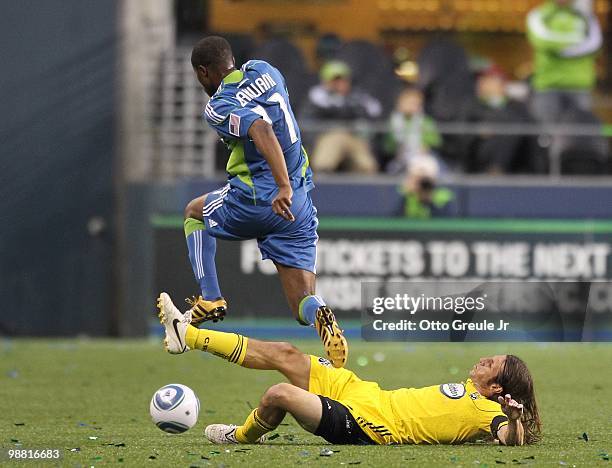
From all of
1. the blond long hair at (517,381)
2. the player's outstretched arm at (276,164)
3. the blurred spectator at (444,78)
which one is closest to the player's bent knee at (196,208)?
the player's outstretched arm at (276,164)

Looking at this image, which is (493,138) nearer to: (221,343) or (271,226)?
(271,226)

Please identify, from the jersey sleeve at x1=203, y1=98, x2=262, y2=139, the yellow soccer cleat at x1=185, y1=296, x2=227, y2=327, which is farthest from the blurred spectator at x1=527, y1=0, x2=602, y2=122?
the jersey sleeve at x1=203, y1=98, x2=262, y2=139

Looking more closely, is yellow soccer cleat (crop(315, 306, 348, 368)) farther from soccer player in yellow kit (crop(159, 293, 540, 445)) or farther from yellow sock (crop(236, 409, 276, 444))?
yellow sock (crop(236, 409, 276, 444))

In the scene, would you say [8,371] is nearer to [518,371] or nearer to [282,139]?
[282,139]

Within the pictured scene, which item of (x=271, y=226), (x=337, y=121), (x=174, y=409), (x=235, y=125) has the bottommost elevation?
(x=174, y=409)

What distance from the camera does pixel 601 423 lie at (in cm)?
947

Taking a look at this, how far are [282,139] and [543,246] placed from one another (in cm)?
836

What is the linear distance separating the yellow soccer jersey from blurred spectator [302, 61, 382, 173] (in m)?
8.79

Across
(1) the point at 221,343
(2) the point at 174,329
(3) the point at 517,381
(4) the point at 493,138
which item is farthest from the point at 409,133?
(3) the point at 517,381

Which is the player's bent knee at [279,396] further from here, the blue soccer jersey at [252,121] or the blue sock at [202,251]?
the blue sock at [202,251]

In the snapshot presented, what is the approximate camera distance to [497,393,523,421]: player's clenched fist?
7.54m

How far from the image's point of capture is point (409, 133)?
16.7 m

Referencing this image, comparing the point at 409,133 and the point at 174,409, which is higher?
the point at 409,133

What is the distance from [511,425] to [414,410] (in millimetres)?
533
